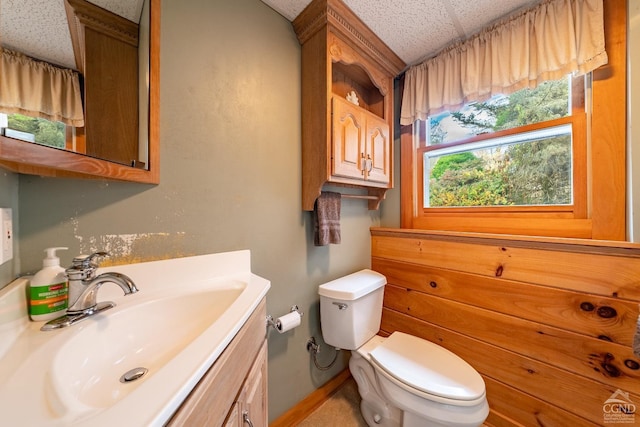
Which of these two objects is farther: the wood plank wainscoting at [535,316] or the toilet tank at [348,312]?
the toilet tank at [348,312]

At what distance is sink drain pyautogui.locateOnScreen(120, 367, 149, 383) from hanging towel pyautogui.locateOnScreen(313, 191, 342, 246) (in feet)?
2.74

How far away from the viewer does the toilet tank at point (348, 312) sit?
3.92ft

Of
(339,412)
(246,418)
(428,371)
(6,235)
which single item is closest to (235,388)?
(246,418)

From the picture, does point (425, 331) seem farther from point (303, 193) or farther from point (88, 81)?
point (88, 81)

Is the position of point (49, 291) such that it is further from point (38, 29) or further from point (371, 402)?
point (371, 402)

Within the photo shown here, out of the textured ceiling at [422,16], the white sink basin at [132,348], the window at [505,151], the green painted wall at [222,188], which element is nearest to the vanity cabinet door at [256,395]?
the white sink basin at [132,348]

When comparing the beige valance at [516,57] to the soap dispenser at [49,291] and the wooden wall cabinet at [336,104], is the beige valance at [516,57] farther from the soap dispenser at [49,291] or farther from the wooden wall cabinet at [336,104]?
the soap dispenser at [49,291]

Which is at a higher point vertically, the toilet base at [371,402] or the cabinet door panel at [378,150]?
the cabinet door panel at [378,150]

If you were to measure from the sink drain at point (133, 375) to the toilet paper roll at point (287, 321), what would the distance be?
60 cm

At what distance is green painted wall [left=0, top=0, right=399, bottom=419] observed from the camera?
2.26 ft

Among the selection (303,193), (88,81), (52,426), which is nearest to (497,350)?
(303,193)

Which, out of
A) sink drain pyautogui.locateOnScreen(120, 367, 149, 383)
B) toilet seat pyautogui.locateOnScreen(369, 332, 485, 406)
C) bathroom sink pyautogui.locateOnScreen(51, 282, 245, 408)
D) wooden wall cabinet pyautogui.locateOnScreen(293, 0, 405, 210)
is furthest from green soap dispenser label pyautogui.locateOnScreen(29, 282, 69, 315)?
toilet seat pyautogui.locateOnScreen(369, 332, 485, 406)

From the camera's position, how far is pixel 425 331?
140cm

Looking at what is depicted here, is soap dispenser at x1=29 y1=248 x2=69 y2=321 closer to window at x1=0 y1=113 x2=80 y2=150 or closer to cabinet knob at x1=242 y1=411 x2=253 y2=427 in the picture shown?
window at x1=0 y1=113 x2=80 y2=150
